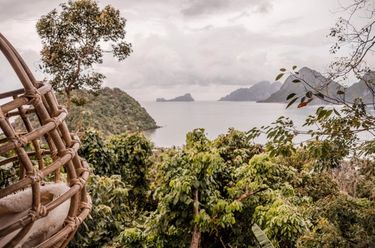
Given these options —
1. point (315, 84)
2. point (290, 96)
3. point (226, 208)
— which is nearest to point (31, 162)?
point (290, 96)

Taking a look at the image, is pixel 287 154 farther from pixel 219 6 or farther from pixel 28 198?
pixel 219 6

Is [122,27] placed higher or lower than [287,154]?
higher

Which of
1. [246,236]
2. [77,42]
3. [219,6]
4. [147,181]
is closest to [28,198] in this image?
[219,6]

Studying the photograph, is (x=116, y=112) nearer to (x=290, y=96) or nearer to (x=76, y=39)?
(x=76, y=39)

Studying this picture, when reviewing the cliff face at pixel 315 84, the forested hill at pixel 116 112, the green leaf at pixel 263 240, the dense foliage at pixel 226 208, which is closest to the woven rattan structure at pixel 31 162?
the cliff face at pixel 315 84

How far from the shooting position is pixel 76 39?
8.11m

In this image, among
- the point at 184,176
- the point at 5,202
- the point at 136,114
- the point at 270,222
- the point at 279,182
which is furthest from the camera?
the point at 136,114

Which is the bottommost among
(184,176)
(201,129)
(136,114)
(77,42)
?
(136,114)

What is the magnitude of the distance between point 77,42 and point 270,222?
233 inches

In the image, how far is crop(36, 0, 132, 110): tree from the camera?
25.9ft

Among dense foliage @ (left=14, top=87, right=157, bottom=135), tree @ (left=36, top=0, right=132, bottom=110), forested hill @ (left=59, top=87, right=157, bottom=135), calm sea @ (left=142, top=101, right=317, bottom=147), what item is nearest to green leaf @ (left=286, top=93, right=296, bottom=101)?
calm sea @ (left=142, top=101, right=317, bottom=147)

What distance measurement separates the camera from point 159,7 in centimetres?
426

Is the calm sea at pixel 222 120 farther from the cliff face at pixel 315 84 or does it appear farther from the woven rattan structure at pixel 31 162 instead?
the woven rattan structure at pixel 31 162

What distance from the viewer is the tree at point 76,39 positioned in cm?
791
